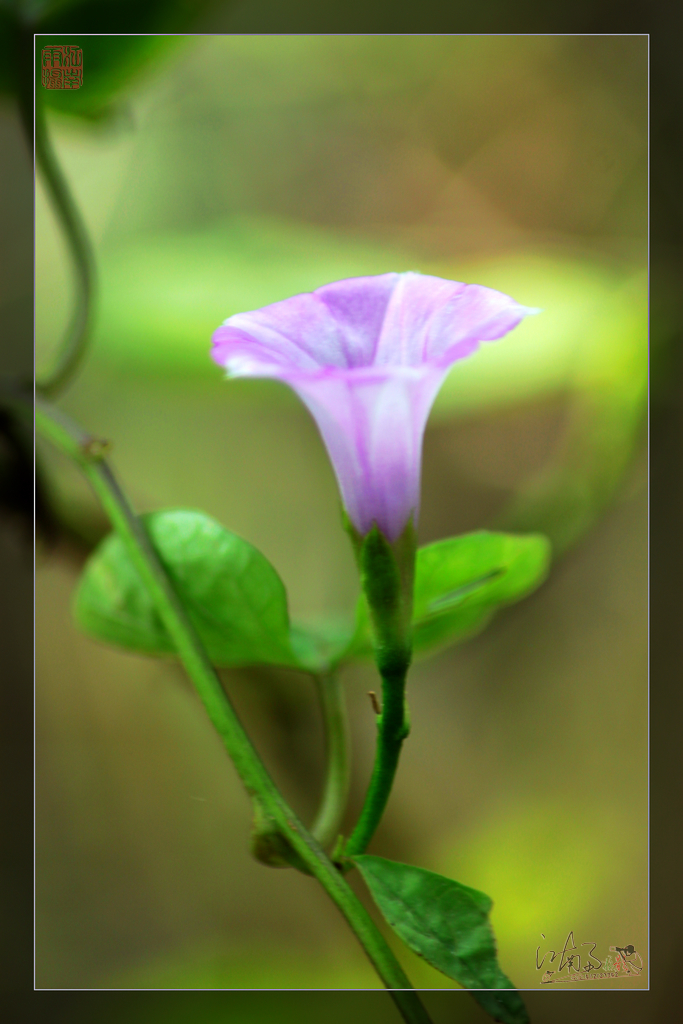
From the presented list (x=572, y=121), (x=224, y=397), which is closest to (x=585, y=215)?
(x=572, y=121)

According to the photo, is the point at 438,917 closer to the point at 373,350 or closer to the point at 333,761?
the point at 333,761

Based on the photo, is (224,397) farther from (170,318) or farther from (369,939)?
(369,939)

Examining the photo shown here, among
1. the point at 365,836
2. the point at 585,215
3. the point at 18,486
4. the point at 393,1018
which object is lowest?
the point at 393,1018

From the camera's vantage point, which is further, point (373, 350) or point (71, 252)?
point (71, 252)

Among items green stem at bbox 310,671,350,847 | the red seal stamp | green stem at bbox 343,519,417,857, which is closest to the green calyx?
green stem at bbox 343,519,417,857

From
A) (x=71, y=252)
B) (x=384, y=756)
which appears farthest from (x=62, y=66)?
(x=384, y=756)

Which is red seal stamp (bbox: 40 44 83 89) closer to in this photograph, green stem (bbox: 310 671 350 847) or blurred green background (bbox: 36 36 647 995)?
blurred green background (bbox: 36 36 647 995)

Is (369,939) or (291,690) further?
(291,690)
